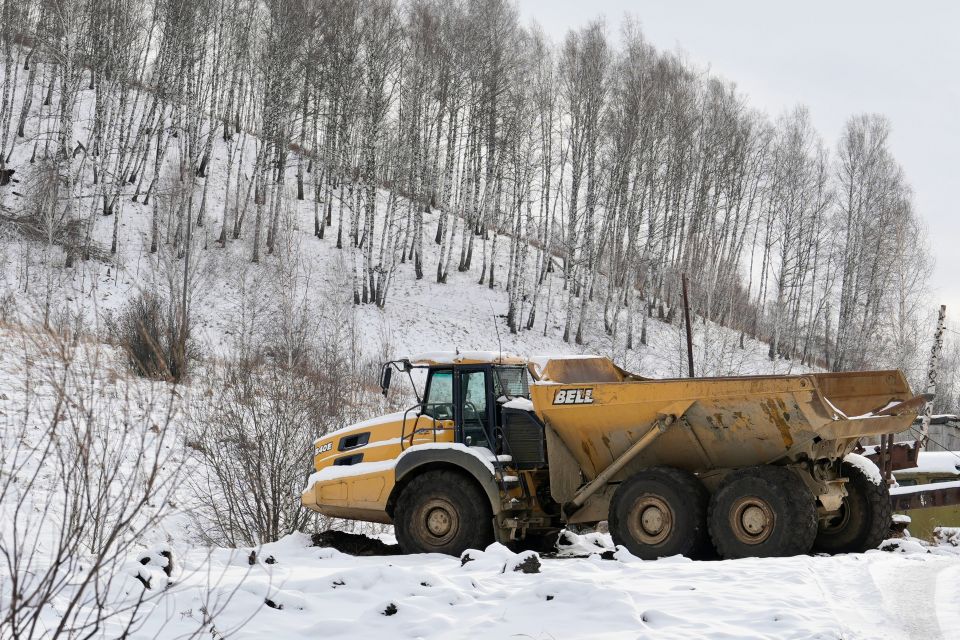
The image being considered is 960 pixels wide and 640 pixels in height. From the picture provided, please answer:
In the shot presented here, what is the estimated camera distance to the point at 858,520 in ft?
33.0

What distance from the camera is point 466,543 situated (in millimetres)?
9758

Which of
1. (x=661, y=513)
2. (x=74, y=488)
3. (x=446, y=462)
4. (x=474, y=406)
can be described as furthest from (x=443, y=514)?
(x=74, y=488)

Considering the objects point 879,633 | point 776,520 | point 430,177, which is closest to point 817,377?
point 776,520

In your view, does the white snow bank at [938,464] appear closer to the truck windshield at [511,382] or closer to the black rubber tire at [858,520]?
the black rubber tire at [858,520]

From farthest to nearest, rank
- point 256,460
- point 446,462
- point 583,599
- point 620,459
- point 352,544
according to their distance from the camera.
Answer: point 256,460
point 352,544
point 446,462
point 620,459
point 583,599

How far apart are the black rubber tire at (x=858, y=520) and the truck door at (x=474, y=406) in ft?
13.7

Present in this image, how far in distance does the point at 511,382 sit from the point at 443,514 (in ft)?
5.97

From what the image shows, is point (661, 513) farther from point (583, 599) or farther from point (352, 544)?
point (352, 544)

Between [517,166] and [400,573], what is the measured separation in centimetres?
2564

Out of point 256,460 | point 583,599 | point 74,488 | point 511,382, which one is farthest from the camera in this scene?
point 256,460

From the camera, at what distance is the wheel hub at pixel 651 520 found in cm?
933

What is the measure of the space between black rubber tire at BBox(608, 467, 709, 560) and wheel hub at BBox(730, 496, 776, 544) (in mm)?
390

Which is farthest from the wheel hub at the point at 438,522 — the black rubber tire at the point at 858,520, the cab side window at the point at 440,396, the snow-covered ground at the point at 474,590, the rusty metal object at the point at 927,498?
the rusty metal object at the point at 927,498

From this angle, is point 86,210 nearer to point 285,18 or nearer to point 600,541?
point 285,18
